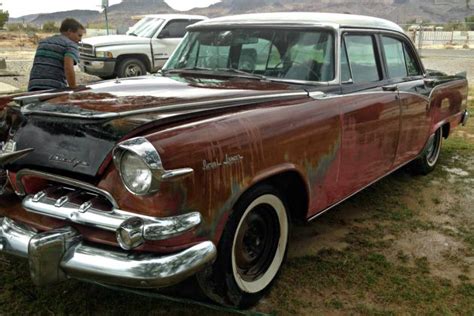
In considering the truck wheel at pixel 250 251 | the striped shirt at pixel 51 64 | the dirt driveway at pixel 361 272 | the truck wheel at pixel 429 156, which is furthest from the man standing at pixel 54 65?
the truck wheel at pixel 429 156

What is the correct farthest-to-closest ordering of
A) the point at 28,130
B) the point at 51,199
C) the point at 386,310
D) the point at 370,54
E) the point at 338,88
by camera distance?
the point at 370,54 → the point at 338,88 → the point at 386,310 → the point at 28,130 → the point at 51,199

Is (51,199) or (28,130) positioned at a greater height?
(28,130)

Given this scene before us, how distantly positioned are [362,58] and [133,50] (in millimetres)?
8375

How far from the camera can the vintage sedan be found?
2318 mm

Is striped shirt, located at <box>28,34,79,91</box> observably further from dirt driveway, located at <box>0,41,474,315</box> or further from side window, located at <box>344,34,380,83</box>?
side window, located at <box>344,34,380,83</box>

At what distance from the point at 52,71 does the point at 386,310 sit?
13.3 feet

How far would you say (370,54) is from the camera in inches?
169

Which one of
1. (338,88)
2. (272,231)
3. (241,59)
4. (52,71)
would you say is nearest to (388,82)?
(338,88)

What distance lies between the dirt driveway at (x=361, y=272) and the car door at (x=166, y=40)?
800 cm

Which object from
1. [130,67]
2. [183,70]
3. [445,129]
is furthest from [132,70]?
[183,70]

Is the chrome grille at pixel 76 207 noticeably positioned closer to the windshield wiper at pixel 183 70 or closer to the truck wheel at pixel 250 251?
the truck wheel at pixel 250 251

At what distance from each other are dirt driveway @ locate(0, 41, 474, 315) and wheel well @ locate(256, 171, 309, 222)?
386 mm

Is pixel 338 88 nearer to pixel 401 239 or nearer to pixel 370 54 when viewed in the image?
pixel 370 54

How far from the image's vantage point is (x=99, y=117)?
251 cm
